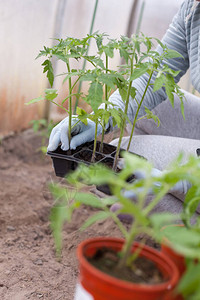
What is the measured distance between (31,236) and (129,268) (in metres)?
1.18

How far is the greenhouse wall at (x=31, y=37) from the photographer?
2.80 m

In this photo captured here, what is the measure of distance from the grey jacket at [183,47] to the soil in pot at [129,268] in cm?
112

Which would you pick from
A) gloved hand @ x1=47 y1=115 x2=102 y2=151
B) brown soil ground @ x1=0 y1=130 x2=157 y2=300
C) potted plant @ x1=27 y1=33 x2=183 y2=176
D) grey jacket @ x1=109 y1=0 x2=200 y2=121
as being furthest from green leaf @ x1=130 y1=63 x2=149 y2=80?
brown soil ground @ x1=0 y1=130 x2=157 y2=300

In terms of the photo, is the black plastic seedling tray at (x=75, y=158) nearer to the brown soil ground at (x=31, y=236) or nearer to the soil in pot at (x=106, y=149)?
the soil in pot at (x=106, y=149)

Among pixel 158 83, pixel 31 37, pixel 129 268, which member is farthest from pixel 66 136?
pixel 31 37

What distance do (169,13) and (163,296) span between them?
3.81 meters

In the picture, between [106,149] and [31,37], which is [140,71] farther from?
[31,37]

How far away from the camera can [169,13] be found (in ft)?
13.2

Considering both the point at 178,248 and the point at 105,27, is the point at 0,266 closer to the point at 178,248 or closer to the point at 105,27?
the point at 178,248

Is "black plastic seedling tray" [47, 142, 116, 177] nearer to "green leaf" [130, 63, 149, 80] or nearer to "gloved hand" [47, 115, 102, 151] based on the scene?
"gloved hand" [47, 115, 102, 151]

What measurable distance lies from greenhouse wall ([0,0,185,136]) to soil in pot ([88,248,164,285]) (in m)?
2.33

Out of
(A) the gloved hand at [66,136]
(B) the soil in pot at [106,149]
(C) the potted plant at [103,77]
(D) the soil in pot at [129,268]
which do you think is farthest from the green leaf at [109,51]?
(D) the soil in pot at [129,268]

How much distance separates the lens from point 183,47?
1919 millimetres

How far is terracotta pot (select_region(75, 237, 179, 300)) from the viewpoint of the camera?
550mm
